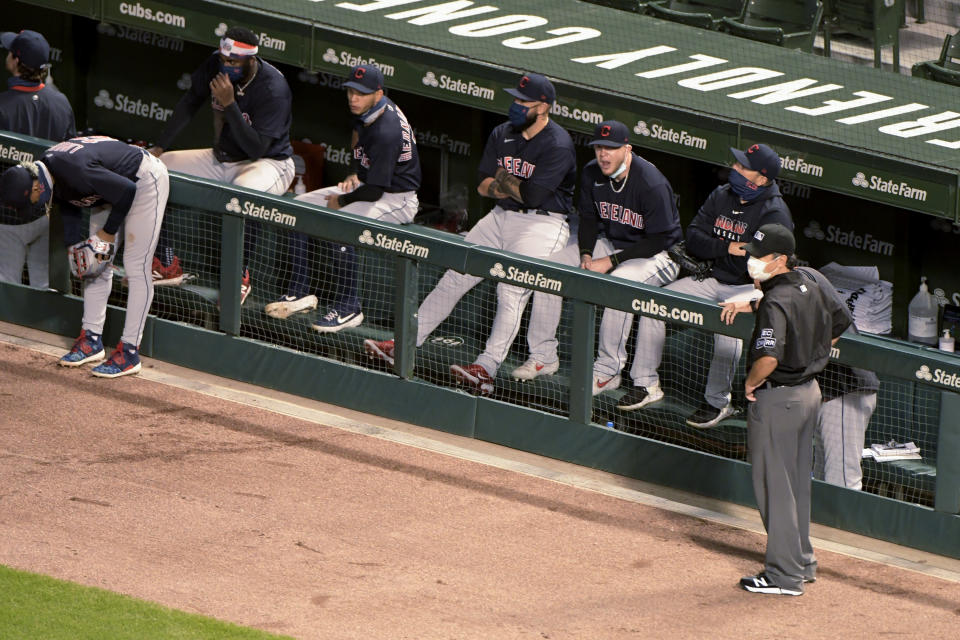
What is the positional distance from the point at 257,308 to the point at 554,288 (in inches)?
72.5

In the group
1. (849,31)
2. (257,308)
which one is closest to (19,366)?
(257,308)

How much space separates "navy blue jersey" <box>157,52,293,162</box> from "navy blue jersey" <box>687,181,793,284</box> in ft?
8.44

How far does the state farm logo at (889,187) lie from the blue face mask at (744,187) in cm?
61

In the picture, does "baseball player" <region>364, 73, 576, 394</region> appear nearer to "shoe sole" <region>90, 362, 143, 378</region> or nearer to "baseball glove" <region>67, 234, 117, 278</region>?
"shoe sole" <region>90, 362, 143, 378</region>

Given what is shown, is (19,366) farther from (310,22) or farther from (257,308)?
(310,22)

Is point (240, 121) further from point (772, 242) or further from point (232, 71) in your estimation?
point (772, 242)

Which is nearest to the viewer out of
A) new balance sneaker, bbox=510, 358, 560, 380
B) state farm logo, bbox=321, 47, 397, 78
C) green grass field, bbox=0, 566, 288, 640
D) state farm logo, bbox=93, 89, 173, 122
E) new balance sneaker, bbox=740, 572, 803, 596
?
green grass field, bbox=0, 566, 288, 640

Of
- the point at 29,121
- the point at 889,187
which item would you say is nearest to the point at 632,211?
the point at 889,187

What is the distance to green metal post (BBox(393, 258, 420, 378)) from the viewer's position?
8797 millimetres

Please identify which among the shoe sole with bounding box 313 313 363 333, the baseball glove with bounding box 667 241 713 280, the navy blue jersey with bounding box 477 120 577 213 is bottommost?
the shoe sole with bounding box 313 313 363 333

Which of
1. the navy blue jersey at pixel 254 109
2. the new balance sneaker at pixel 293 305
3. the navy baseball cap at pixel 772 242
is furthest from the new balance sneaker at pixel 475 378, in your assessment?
the navy baseball cap at pixel 772 242

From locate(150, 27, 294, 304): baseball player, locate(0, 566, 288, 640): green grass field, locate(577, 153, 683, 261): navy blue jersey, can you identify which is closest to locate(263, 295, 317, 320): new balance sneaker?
locate(150, 27, 294, 304): baseball player

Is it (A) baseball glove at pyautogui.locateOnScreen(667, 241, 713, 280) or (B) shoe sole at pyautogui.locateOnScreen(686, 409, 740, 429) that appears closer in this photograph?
(B) shoe sole at pyautogui.locateOnScreen(686, 409, 740, 429)

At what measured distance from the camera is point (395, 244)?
874 centimetres
